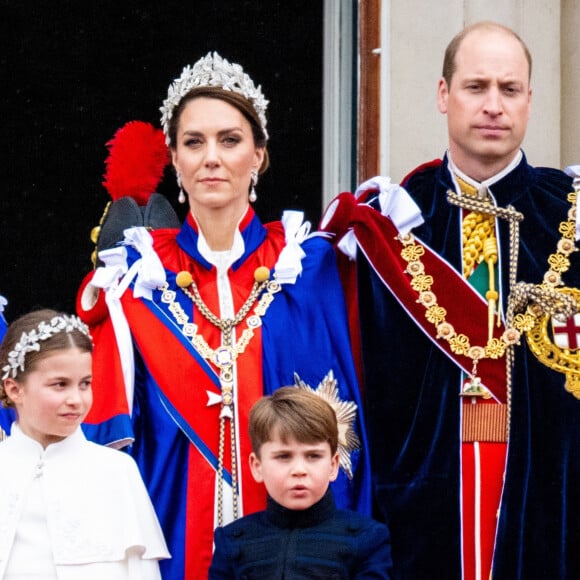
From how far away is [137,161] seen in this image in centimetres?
545

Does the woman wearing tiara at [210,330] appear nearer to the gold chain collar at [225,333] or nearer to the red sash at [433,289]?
the gold chain collar at [225,333]

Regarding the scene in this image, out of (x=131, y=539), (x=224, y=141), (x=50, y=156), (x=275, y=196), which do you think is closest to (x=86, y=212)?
(x=50, y=156)

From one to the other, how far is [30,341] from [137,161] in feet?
3.84

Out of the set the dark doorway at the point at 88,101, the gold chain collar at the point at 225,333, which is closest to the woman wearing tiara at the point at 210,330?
the gold chain collar at the point at 225,333

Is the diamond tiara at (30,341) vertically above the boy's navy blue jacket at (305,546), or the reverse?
the diamond tiara at (30,341)

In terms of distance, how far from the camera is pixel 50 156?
7.66m

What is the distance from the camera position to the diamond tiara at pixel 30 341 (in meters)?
4.43

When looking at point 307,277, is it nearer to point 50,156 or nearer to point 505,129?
point 505,129

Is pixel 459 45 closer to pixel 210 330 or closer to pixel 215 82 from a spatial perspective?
pixel 215 82

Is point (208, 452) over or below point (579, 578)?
over

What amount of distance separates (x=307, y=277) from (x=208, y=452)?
0.57m

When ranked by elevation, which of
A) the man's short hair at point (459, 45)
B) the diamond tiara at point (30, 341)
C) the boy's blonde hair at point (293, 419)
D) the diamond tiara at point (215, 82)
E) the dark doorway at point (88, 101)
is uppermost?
the dark doorway at point (88, 101)

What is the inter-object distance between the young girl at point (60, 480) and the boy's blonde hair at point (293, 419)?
391mm

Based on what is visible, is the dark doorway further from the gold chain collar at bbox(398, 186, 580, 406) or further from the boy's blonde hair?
the boy's blonde hair
